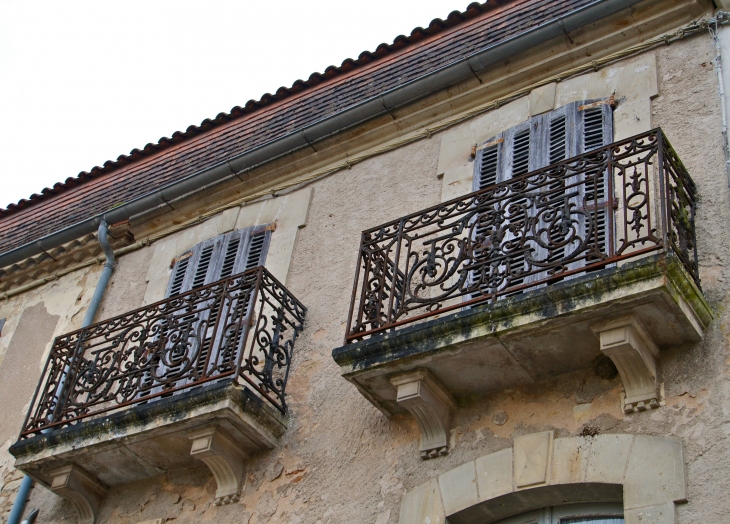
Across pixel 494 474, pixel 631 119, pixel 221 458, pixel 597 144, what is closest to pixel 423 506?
pixel 494 474

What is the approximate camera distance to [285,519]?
737 centimetres

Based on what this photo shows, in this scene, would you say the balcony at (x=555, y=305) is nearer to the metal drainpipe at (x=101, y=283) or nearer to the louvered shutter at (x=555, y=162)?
the louvered shutter at (x=555, y=162)

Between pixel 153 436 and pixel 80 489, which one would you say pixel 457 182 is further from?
pixel 80 489

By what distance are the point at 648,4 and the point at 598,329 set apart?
3550 millimetres

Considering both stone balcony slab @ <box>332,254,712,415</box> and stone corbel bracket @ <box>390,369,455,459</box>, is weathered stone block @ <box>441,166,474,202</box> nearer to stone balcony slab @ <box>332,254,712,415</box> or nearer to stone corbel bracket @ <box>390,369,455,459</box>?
stone balcony slab @ <box>332,254,712,415</box>

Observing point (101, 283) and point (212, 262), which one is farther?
point (101, 283)

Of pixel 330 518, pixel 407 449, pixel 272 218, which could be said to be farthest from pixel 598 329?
pixel 272 218

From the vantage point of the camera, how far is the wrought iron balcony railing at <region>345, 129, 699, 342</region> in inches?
263

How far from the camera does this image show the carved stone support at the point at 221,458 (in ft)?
25.2

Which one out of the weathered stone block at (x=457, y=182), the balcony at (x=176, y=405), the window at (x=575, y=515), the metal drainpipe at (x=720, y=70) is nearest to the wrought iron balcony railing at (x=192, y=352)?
the balcony at (x=176, y=405)

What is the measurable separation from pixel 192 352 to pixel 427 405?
2.81 meters

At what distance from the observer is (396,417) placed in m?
7.43

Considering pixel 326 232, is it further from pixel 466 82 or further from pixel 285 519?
pixel 285 519

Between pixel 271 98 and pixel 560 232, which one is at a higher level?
pixel 271 98
